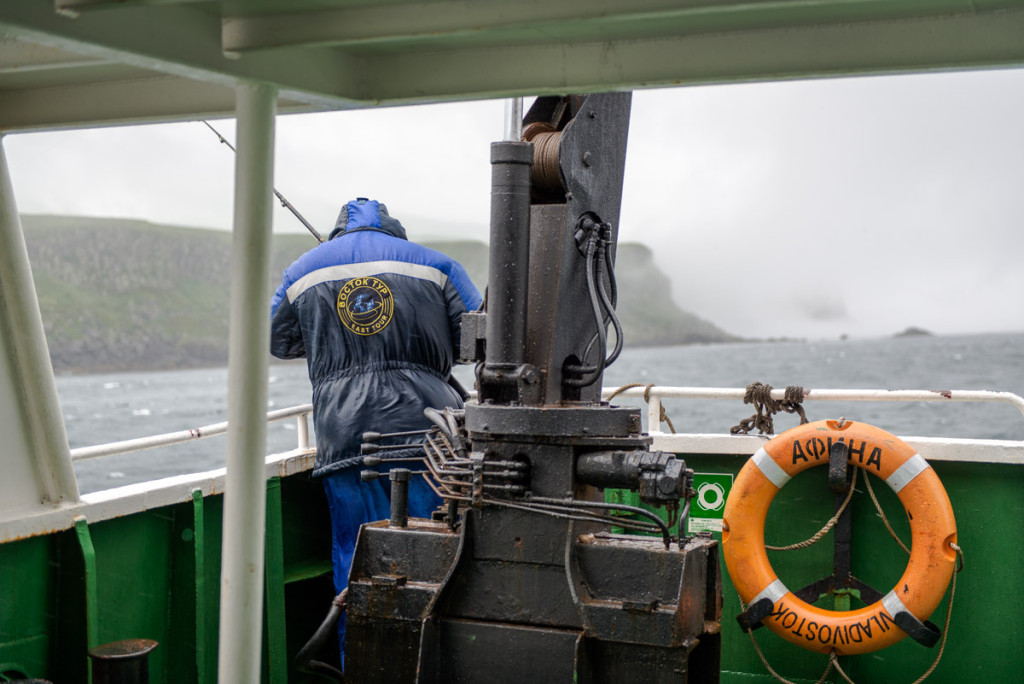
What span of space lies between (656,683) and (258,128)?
6.21 feet

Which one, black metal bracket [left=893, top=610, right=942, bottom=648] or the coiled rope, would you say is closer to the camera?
black metal bracket [left=893, top=610, right=942, bottom=648]

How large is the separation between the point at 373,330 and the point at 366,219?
0.51 meters

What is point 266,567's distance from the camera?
4312mm

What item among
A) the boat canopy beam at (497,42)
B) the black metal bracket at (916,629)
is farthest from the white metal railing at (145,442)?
the black metal bracket at (916,629)

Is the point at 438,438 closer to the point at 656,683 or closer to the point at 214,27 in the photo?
the point at 656,683

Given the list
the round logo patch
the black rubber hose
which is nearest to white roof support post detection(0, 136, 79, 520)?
the black rubber hose

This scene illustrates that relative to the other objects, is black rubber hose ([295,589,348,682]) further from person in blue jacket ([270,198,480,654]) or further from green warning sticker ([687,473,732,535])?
green warning sticker ([687,473,732,535])

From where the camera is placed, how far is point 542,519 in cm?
332

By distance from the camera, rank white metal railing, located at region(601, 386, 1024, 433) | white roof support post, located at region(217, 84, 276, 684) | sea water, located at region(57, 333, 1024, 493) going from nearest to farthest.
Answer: white roof support post, located at region(217, 84, 276, 684) < white metal railing, located at region(601, 386, 1024, 433) < sea water, located at region(57, 333, 1024, 493)

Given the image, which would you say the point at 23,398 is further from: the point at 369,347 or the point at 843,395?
the point at 843,395

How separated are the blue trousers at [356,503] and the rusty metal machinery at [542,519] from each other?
0.83 meters

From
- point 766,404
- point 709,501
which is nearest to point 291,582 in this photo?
point 709,501

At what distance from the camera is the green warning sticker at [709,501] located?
491cm

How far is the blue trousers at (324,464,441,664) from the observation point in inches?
176
